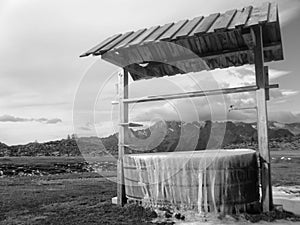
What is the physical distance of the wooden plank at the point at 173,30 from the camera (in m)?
6.22

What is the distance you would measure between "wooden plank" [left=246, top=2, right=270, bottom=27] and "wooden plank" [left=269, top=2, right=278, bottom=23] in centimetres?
7

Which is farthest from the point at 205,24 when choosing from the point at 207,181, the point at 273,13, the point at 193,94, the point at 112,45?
the point at 207,181

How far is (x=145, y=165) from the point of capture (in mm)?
6336

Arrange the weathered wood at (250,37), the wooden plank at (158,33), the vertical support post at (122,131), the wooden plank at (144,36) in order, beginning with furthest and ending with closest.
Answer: the vertical support post at (122,131), the wooden plank at (144,36), the wooden plank at (158,33), the weathered wood at (250,37)

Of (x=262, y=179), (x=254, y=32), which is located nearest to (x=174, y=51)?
(x=254, y=32)

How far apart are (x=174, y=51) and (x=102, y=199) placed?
4144 mm

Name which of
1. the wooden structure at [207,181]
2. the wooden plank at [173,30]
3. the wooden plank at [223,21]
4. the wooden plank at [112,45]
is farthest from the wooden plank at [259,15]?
the wooden plank at [112,45]

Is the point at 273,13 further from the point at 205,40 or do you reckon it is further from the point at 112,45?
the point at 112,45

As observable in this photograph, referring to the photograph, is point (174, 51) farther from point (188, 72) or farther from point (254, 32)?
point (254, 32)

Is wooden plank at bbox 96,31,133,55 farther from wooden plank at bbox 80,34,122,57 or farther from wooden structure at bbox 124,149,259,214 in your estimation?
wooden structure at bbox 124,149,259,214

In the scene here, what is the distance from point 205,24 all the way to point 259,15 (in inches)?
39.3

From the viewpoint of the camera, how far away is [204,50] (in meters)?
7.75

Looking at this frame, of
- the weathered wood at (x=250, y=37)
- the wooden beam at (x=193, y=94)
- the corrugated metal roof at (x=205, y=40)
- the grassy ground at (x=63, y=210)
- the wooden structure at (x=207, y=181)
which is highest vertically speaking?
the corrugated metal roof at (x=205, y=40)

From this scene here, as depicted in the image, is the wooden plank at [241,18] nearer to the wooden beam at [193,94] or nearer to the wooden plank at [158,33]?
the wooden beam at [193,94]
